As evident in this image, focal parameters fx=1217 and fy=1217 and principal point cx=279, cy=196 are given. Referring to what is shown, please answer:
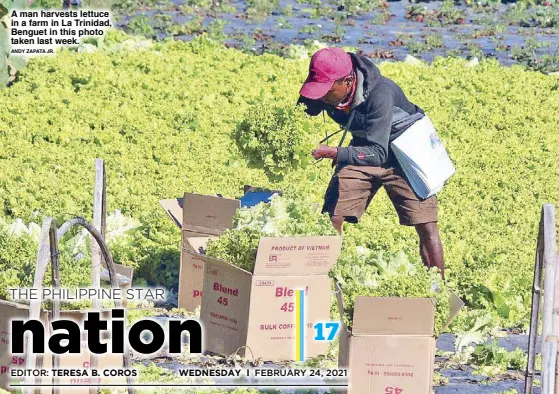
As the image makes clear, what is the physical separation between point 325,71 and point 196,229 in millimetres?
1464

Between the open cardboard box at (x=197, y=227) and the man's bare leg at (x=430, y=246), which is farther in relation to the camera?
the man's bare leg at (x=430, y=246)

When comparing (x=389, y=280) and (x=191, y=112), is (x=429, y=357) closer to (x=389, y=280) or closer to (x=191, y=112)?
(x=389, y=280)

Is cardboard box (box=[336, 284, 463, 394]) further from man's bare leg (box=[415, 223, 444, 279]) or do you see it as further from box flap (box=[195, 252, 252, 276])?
man's bare leg (box=[415, 223, 444, 279])

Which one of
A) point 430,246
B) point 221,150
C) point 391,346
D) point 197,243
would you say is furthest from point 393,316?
point 221,150

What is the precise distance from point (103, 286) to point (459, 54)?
1201 centimetres

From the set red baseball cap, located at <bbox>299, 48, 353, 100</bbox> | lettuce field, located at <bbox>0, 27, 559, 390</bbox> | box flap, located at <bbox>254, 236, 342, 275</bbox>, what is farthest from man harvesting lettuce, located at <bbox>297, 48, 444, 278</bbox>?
box flap, located at <bbox>254, 236, 342, 275</bbox>

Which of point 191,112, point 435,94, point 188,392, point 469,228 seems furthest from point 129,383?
point 435,94

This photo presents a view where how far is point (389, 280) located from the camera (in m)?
7.07

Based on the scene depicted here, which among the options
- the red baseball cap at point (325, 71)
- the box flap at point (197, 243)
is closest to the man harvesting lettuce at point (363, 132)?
the red baseball cap at point (325, 71)

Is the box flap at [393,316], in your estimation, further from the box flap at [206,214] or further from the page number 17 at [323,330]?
the box flap at [206,214]

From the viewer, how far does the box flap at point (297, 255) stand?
7.57m

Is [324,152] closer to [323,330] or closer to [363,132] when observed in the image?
[363,132]

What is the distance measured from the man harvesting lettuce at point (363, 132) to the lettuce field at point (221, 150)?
15.1 inches

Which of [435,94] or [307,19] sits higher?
[307,19]
